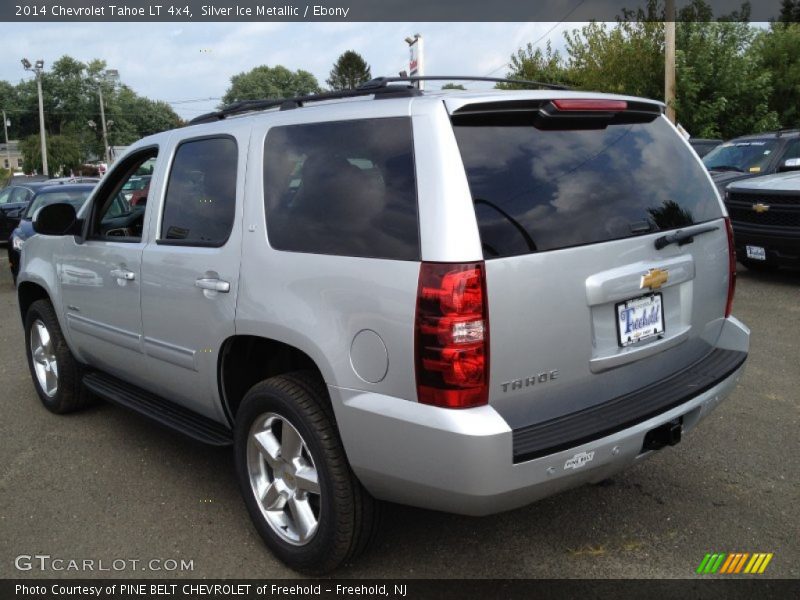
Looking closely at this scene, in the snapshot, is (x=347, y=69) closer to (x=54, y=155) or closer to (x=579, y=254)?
(x=54, y=155)

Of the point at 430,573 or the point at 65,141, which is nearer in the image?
the point at 430,573

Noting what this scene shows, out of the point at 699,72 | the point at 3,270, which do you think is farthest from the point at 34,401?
the point at 699,72

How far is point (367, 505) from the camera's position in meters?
2.82

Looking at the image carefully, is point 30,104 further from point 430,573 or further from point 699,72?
point 430,573

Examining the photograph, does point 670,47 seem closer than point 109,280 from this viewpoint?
No

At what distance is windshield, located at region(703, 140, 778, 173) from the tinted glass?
30.9 feet

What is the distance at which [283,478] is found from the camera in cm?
312

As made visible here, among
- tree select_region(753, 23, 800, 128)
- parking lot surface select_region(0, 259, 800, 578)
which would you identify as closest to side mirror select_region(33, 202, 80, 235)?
parking lot surface select_region(0, 259, 800, 578)

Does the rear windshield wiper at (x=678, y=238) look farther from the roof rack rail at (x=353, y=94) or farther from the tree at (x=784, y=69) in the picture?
the tree at (x=784, y=69)

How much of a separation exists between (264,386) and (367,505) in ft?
2.11

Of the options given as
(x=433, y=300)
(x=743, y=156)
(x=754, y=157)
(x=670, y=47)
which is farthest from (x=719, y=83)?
(x=433, y=300)

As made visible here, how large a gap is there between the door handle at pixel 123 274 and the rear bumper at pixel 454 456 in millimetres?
1686

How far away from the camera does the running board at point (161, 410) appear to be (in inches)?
137

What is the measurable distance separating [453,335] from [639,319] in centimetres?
88
